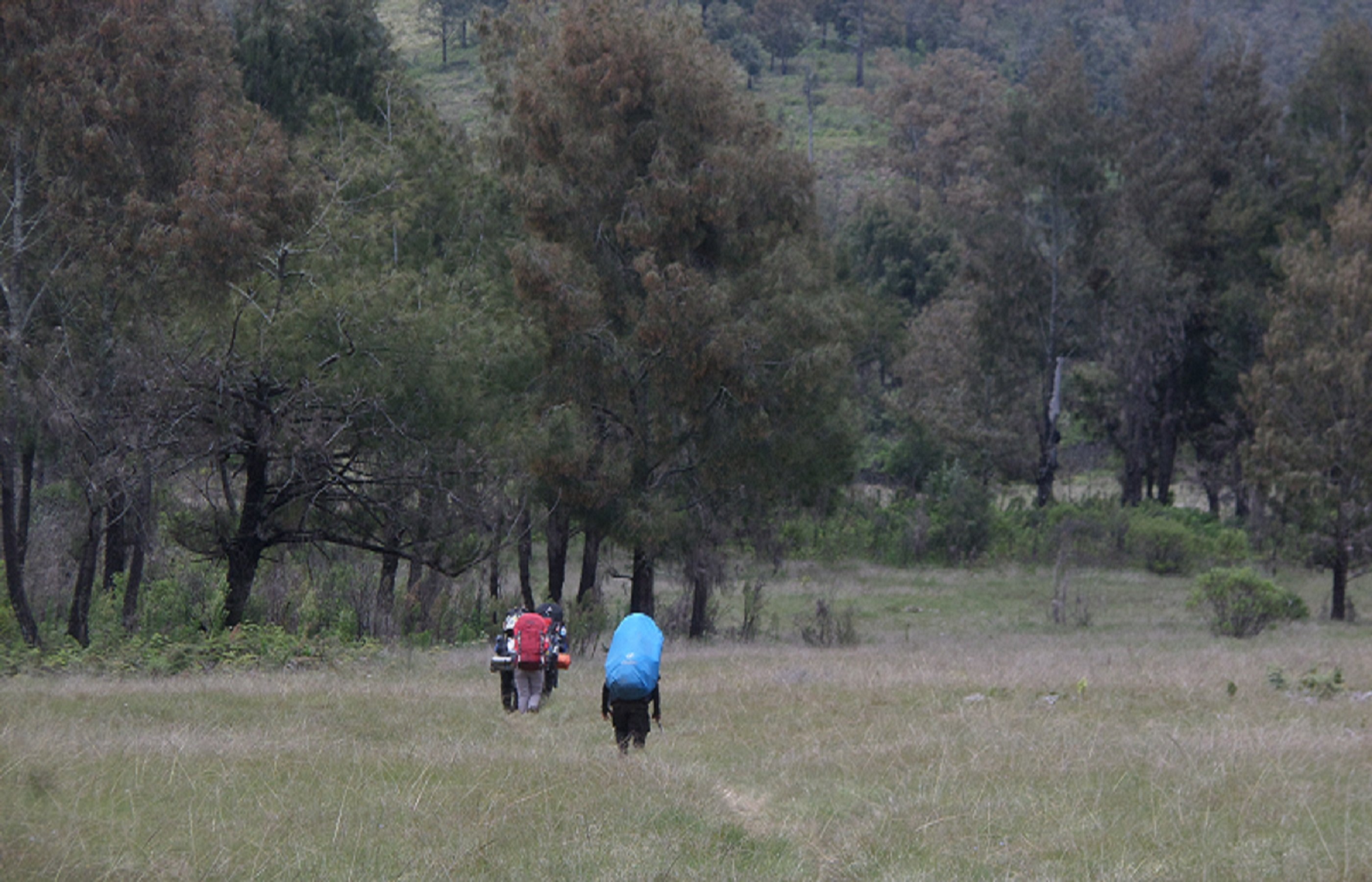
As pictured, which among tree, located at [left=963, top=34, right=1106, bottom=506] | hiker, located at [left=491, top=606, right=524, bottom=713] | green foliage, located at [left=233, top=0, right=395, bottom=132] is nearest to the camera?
hiker, located at [left=491, top=606, right=524, bottom=713]

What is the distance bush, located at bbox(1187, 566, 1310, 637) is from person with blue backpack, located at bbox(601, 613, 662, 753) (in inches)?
819

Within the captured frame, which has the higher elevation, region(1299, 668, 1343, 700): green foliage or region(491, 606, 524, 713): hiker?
region(491, 606, 524, 713): hiker

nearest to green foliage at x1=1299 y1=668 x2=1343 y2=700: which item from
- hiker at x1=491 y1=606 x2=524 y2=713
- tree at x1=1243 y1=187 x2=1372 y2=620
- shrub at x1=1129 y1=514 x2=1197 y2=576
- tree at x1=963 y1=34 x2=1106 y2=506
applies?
hiker at x1=491 y1=606 x2=524 y2=713

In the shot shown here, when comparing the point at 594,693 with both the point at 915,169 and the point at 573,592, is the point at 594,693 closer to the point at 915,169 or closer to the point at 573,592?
the point at 573,592

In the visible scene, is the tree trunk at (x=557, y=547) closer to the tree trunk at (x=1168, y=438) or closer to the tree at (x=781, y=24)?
the tree trunk at (x=1168, y=438)

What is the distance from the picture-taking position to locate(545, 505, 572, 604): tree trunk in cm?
2378

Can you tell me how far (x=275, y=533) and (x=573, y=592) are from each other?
1517cm

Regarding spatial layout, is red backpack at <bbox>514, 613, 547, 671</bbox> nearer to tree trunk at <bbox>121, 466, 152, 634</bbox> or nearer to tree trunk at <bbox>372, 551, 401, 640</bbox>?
tree trunk at <bbox>121, 466, 152, 634</bbox>

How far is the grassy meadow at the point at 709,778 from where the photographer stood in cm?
608

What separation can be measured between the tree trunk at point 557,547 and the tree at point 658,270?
1.20 m

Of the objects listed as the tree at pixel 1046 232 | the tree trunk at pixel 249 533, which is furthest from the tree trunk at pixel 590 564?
the tree at pixel 1046 232

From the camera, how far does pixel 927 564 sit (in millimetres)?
41031

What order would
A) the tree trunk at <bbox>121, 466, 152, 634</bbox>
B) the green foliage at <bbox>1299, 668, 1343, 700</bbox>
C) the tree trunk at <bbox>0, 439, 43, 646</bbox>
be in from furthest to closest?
the tree trunk at <bbox>121, 466, 152, 634</bbox> < the tree trunk at <bbox>0, 439, 43, 646</bbox> < the green foliage at <bbox>1299, 668, 1343, 700</bbox>

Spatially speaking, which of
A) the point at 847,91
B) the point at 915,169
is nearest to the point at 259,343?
the point at 915,169
